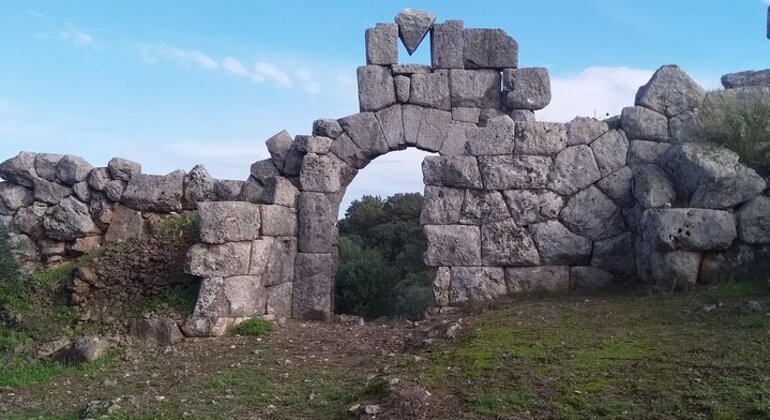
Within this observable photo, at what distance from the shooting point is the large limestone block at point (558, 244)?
10.6 meters

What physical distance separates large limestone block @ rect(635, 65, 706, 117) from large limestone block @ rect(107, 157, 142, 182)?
282 inches

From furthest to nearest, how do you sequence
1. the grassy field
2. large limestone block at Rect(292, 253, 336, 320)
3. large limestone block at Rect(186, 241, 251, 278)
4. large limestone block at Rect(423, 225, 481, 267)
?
1. large limestone block at Rect(292, 253, 336, 320)
2. large limestone block at Rect(423, 225, 481, 267)
3. large limestone block at Rect(186, 241, 251, 278)
4. the grassy field

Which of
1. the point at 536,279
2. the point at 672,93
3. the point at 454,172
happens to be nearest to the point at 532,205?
the point at 536,279

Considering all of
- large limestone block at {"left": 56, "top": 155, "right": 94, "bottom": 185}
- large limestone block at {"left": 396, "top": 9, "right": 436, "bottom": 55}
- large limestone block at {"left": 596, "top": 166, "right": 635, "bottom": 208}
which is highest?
large limestone block at {"left": 396, "top": 9, "right": 436, "bottom": 55}

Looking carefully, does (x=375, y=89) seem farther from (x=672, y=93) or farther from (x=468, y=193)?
(x=672, y=93)

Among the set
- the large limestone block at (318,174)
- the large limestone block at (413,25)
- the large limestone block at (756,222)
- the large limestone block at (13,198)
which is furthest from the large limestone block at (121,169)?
the large limestone block at (756,222)

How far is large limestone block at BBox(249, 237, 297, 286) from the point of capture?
415 inches

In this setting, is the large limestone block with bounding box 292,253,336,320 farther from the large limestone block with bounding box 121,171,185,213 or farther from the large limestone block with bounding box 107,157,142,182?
the large limestone block with bounding box 107,157,142,182

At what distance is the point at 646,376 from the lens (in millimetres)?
5922

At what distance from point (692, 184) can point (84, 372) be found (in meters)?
6.96

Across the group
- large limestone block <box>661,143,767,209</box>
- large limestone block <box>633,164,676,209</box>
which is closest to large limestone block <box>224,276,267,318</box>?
large limestone block <box>633,164,676,209</box>

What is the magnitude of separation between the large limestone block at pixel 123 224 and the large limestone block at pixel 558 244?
5.52m

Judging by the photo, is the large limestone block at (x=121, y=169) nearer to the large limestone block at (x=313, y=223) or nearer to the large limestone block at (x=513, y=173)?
the large limestone block at (x=313, y=223)

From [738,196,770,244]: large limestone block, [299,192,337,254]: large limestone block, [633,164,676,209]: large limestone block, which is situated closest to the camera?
[738,196,770,244]: large limestone block
